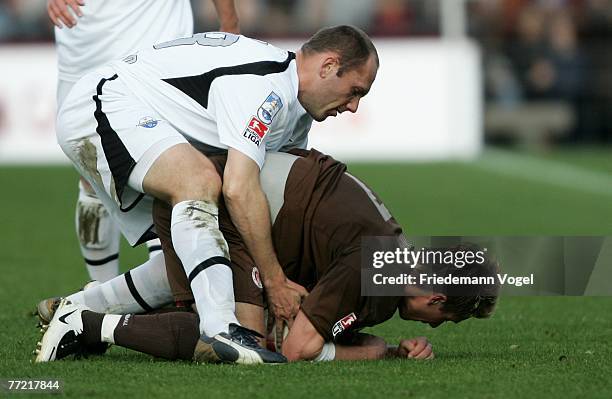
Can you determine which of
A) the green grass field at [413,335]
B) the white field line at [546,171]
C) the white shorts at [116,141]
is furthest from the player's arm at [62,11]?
the white field line at [546,171]

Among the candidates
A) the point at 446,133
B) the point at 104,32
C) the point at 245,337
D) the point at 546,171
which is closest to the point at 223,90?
the point at 245,337

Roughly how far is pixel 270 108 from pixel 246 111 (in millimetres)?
122

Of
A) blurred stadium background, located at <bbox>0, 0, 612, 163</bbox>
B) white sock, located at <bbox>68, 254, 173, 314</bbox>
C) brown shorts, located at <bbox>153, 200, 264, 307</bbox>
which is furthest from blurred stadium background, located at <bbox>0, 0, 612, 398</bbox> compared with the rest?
brown shorts, located at <bbox>153, 200, 264, 307</bbox>

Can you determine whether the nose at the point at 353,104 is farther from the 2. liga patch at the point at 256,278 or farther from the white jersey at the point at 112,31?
the white jersey at the point at 112,31

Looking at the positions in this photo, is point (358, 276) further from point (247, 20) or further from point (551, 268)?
point (247, 20)

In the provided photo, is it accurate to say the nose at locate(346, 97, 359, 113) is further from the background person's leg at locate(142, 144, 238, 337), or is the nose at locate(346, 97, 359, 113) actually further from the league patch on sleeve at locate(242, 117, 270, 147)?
the background person's leg at locate(142, 144, 238, 337)

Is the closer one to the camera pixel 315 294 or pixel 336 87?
pixel 315 294

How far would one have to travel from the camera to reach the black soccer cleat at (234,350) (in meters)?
5.37

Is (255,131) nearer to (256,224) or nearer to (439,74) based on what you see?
(256,224)

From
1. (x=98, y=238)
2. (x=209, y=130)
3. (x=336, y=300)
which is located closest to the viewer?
(x=336, y=300)

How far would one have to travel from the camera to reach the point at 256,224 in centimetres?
562

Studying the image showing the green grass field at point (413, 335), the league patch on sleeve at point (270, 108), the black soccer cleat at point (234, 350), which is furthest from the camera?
the league patch on sleeve at point (270, 108)

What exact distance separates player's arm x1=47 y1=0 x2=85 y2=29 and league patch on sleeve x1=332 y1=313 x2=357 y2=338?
2.90 m

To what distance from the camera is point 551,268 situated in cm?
557
